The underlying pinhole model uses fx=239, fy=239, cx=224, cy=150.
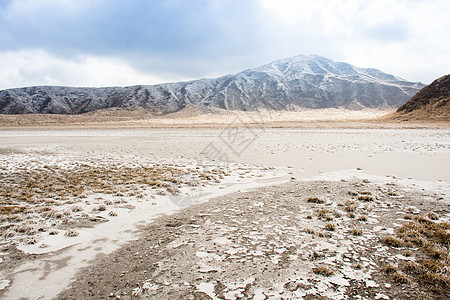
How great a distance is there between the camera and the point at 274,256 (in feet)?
16.9

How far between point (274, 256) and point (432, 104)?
323 ft

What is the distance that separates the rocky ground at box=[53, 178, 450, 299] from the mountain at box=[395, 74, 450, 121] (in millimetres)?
79619

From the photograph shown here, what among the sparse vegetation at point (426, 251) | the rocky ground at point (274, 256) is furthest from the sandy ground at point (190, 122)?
the sparse vegetation at point (426, 251)

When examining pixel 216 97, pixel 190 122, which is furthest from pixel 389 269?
pixel 216 97

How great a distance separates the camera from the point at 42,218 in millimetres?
7402

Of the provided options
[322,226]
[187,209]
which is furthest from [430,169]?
[187,209]

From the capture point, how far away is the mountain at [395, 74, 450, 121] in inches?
2761

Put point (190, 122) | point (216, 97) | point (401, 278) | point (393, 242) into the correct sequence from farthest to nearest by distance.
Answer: point (216, 97)
point (190, 122)
point (393, 242)
point (401, 278)

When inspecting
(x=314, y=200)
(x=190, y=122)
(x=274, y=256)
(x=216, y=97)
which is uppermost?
(x=216, y=97)

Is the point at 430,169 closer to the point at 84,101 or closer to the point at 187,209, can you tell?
the point at 187,209

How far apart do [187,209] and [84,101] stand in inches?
7795

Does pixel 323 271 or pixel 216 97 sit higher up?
pixel 216 97

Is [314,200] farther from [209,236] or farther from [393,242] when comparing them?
[209,236]

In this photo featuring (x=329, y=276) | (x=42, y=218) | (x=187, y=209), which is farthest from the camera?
(x=187, y=209)
